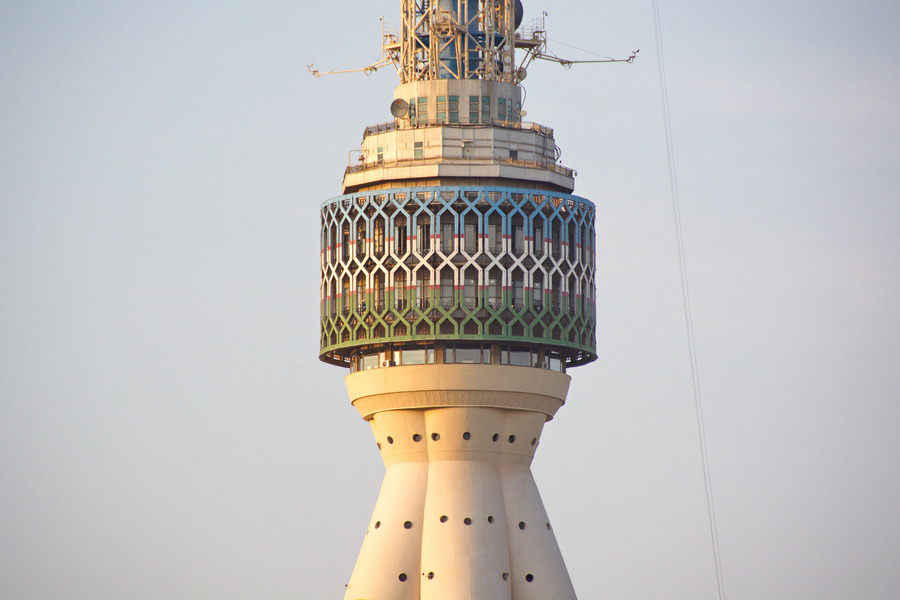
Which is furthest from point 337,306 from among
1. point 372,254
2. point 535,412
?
point 535,412

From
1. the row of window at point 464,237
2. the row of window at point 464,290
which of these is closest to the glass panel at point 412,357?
the row of window at point 464,290

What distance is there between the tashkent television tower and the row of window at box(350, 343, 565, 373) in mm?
80

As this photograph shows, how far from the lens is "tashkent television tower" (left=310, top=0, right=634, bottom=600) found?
124m

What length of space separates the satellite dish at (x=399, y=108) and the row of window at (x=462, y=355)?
12.1m

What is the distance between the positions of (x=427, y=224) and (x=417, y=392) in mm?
8328

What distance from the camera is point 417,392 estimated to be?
124 metres

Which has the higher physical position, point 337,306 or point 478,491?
point 337,306

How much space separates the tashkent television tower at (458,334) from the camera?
123688 mm

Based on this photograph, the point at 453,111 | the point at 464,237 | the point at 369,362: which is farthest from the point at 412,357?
the point at 453,111

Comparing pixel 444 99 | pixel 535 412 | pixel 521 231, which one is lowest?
pixel 535 412

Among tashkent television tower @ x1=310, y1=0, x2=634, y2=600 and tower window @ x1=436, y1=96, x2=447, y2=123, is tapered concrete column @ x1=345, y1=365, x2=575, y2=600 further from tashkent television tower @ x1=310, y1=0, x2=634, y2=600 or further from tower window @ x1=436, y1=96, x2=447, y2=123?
tower window @ x1=436, y1=96, x2=447, y2=123

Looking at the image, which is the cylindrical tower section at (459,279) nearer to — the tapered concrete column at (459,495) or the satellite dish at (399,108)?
the tapered concrete column at (459,495)

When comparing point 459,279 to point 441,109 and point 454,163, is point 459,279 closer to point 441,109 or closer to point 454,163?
point 454,163

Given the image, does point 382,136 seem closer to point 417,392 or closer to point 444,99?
point 444,99
